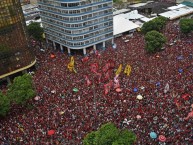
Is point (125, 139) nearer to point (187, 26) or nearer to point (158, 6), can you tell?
point (187, 26)

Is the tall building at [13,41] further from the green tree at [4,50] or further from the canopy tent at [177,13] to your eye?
the canopy tent at [177,13]

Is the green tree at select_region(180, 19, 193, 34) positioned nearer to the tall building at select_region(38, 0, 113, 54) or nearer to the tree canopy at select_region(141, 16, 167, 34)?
the tree canopy at select_region(141, 16, 167, 34)

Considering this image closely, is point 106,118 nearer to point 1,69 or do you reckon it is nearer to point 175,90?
point 175,90

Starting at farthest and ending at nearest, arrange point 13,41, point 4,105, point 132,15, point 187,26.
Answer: point 132,15 → point 187,26 → point 13,41 → point 4,105

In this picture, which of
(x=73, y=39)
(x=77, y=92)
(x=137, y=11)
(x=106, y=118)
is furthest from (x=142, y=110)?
(x=137, y=11)

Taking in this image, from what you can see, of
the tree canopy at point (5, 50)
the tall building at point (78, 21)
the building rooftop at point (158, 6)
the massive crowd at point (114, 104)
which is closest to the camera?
the massive crowd at point (114, 104)

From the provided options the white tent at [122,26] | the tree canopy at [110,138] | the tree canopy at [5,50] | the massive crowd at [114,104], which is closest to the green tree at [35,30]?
the massive crowd at [114,104]

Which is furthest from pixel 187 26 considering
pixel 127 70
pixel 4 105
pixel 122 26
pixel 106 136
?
pixel 4 105

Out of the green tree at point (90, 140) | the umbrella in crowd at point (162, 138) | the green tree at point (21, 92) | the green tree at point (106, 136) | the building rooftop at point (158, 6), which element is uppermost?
the green tree at point (106, 136)
